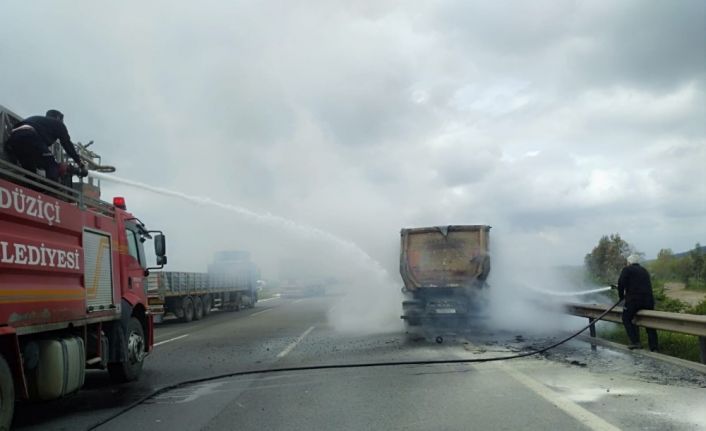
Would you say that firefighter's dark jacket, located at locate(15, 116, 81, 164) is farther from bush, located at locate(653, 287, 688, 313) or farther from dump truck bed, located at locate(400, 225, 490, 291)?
bush, located at locate(653, 287, 688, 313)

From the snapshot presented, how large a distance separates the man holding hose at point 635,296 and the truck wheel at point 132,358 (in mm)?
8061

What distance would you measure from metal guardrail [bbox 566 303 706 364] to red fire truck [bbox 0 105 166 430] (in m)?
7.96

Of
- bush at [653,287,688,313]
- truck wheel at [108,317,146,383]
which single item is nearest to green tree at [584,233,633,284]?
bush at [653,287,688,313]

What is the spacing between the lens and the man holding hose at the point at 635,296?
32.9 ft

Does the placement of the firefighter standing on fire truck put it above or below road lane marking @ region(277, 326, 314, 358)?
above

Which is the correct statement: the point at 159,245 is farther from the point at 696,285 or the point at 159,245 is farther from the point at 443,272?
the point at 696,285

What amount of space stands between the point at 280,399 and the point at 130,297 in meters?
3.21

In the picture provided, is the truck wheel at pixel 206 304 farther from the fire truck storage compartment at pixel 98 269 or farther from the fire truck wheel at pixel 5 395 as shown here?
the fire truck wheel at pixel 5 395

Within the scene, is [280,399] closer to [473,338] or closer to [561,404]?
[561,404]

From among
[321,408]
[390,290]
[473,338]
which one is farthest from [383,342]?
[321,408]

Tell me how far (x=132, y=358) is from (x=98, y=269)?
1.87 metres

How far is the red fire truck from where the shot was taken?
5453mm

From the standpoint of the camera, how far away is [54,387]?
6.23m

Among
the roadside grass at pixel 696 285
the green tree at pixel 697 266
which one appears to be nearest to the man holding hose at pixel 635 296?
the roadside grass at pixel 696 285
